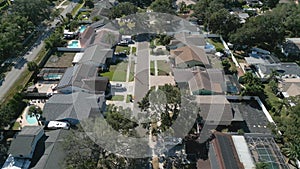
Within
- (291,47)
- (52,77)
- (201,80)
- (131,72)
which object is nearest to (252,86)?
(201,80)

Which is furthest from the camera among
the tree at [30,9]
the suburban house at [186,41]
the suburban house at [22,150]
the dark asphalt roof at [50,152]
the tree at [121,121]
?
the tree at [30,9]

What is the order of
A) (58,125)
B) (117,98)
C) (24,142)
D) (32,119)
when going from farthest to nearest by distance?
(117,98), (32,119), (58,125), (24,142)

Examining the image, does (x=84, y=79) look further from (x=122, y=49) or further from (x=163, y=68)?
(x=122, y=49)

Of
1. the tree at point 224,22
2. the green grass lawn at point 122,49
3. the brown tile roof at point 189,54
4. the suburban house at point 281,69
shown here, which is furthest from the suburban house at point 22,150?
the tree at point 224,22

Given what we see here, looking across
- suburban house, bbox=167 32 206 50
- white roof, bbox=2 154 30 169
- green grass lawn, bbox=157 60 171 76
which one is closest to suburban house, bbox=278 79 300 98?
suburban house, bbox=167 32 206 50

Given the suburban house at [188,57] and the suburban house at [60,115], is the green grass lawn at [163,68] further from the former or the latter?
the suburban house at [60,115]

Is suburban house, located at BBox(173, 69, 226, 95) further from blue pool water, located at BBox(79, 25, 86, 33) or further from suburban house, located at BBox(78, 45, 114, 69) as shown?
blue pool water, located at BBox(79, 25, 86, 33)
